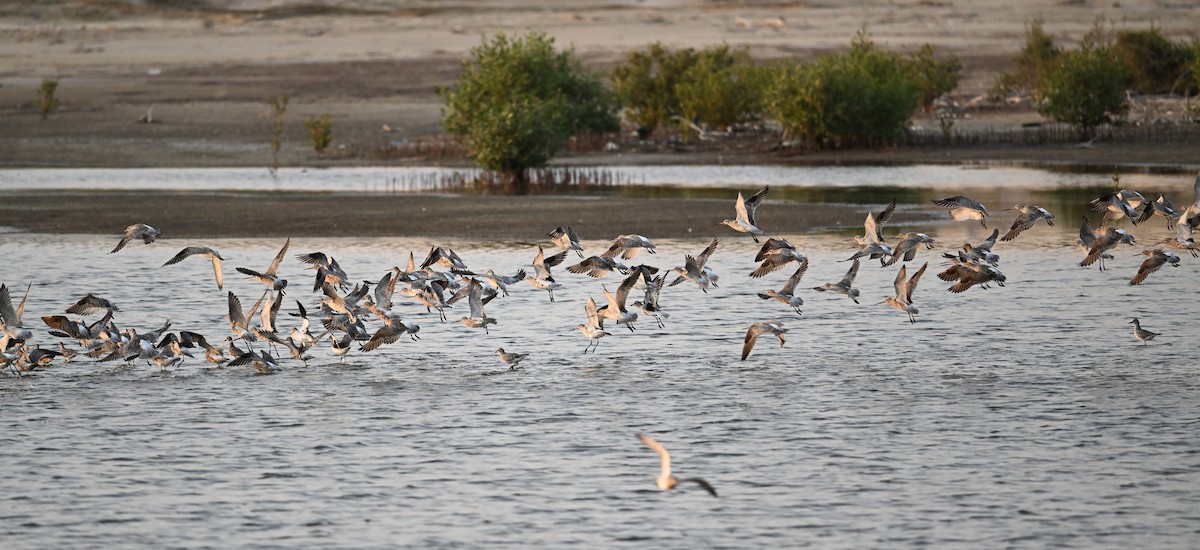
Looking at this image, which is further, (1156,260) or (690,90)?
(690,90)

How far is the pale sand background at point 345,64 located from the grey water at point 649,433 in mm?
13270

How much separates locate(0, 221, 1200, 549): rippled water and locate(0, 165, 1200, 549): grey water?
38 millimetres

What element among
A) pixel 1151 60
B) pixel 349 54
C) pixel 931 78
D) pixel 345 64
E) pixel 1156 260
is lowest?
pixel 1156 260

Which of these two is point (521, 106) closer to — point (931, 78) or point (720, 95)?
point (720, 95)

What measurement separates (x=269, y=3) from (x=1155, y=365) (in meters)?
135

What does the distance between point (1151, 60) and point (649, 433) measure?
7357cm

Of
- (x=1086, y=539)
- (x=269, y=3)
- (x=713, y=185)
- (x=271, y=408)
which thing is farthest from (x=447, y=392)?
(x=269, y=3)

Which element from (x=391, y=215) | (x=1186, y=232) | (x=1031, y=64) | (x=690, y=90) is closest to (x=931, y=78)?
(x=1031, y=64)

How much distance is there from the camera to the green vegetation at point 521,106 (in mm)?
45125

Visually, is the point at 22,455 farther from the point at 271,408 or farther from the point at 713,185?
the point at 713,185

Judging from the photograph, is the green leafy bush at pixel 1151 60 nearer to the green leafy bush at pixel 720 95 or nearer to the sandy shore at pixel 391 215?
the green leafy bush at pixel 720 95

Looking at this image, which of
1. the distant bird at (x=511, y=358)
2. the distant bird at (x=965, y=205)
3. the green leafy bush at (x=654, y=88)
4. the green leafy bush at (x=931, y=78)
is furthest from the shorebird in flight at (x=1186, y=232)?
the green leafy bush at (x=931, y=78)

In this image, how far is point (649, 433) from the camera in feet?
49.4

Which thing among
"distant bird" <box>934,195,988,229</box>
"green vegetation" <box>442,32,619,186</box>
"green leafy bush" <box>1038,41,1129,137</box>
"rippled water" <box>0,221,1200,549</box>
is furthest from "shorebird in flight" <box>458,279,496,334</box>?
"green leafy bush" <box>1038,41,1129,137</box>
